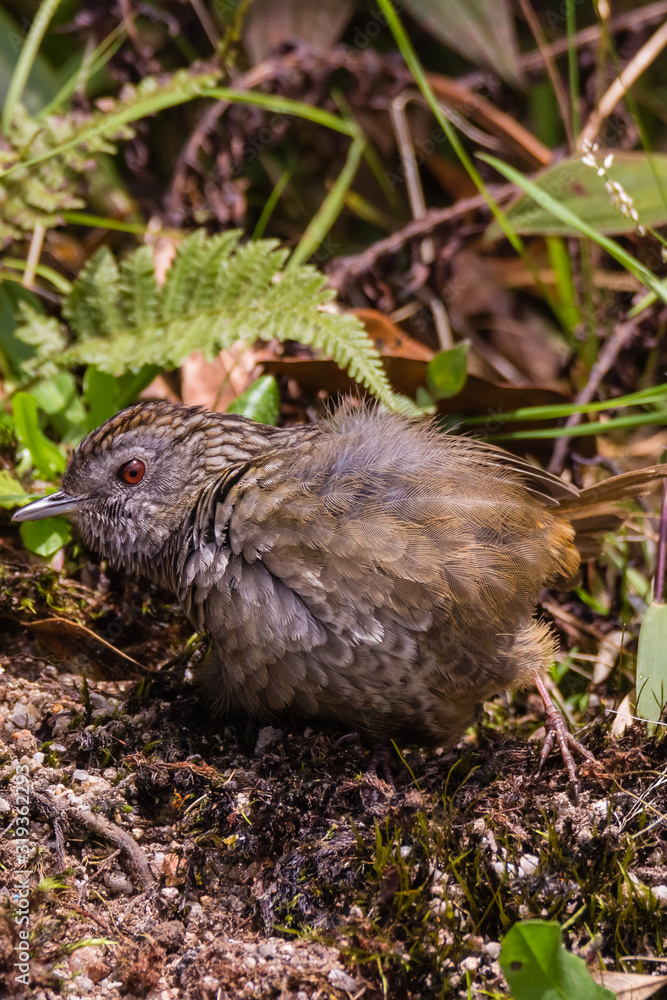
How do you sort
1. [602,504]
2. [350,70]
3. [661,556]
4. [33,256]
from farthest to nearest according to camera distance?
1. [350,70]
2. [33,256]
3. [661,556]
4. [602,504]

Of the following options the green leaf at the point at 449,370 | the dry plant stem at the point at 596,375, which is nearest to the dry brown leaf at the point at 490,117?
the dry plant stem at the point at 596,375

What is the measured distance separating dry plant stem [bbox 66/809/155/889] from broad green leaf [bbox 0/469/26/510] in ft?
3.95

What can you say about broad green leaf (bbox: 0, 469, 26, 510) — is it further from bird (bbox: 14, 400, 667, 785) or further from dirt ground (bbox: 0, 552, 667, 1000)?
dirt ground (bbox: 0, 552, 667, 1000)

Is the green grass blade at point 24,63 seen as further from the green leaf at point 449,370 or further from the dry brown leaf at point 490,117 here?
the green leaf at point 449,370

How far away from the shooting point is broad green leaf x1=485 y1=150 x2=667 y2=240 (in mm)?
4008

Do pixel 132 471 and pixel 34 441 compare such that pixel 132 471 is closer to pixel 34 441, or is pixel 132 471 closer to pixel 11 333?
pixel 34 441

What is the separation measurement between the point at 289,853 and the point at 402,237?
10.3ft

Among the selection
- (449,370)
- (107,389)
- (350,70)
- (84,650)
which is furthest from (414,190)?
(84,650)

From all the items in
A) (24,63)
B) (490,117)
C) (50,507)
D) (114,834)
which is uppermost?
(24,63)

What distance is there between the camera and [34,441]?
3322 millimetres

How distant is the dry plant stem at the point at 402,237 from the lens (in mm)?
4285

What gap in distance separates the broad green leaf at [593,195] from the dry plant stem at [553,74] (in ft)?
1.93

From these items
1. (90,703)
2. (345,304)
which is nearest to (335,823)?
(90,703)

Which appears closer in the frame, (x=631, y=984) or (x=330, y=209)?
(x=631, y=984)
